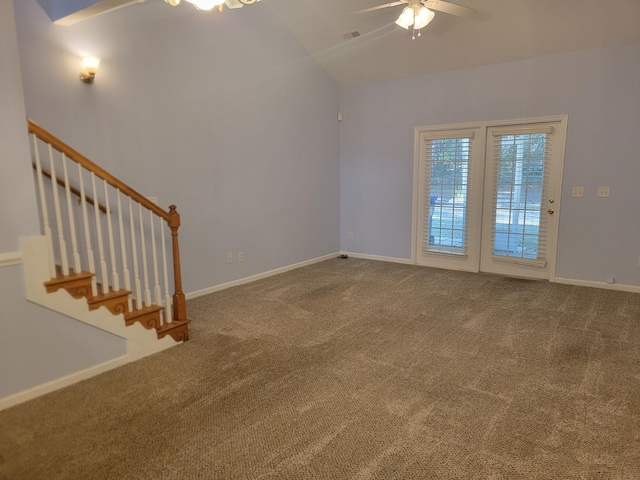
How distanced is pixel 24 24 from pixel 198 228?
230 cm

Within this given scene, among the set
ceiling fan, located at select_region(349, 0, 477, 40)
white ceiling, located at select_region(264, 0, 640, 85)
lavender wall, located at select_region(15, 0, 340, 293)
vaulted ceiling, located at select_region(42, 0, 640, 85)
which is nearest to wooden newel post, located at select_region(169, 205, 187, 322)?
lavender wall, located at select_region(15, 0, 340, 293)

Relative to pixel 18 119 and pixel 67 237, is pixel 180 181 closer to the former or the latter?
pixel 67 237

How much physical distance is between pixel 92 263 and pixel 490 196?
4.72m

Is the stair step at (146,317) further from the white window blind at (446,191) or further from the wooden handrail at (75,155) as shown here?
the white window blind at (446,191)

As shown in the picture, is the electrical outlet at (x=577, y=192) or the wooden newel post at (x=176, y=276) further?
the electrical outlet at (x=577, y=192)

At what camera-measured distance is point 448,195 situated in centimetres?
572

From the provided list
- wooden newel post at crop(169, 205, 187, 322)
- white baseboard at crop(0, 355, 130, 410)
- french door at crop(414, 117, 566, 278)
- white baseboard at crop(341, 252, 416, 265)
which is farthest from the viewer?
white baseboard at crop(341, 252, 416, 265)

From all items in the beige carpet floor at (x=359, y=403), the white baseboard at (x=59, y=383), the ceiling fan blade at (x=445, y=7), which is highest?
the ceiling fan blade at (x=445, y=7)

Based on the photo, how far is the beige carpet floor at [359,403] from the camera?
1.96 meters

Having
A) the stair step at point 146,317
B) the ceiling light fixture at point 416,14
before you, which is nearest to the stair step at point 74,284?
the stair step at point 146,317

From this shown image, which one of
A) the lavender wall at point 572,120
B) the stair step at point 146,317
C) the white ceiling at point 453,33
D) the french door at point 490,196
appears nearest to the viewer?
the stair step at point 146,317

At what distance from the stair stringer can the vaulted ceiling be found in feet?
7.04

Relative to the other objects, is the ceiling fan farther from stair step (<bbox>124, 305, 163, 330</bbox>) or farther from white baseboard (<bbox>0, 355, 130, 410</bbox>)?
white baseboard (<bbox>0, 355, 130, 410</bbox>)

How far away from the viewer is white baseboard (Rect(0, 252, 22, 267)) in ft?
7.75
